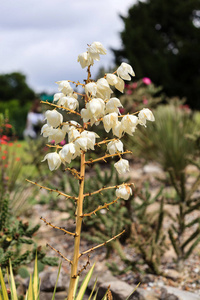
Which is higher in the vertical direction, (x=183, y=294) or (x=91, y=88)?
(x=91, y=88)

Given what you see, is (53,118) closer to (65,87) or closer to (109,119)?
(65,87)

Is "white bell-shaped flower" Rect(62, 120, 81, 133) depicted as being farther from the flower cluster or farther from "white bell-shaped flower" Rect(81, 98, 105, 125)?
"white bell-shaped flower" Rect(81, 98, 105, 125)

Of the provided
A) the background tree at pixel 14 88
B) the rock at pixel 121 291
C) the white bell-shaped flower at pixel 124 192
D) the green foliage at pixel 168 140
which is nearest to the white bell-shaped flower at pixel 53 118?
the white bell-shaped flower at pixel 124 192

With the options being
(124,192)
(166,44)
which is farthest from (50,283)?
(166,44)

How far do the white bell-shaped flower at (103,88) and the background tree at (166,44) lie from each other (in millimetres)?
16480

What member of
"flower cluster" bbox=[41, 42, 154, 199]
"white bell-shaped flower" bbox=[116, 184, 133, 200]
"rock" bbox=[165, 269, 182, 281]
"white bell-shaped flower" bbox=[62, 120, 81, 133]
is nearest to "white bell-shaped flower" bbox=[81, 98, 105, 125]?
"flower cluster" bbox=[41, 42, 154, 199]

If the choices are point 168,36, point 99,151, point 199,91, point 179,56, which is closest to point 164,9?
point 168,36

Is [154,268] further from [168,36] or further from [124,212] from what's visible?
[168,36]

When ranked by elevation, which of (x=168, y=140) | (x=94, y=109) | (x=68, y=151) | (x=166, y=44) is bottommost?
(x=68, y=151)

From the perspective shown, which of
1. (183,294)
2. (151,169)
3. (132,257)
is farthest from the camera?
(151,169)

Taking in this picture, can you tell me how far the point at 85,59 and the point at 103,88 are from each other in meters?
0.18

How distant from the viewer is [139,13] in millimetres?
21391

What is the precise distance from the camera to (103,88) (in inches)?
80.7

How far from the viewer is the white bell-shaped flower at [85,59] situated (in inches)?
79.6
